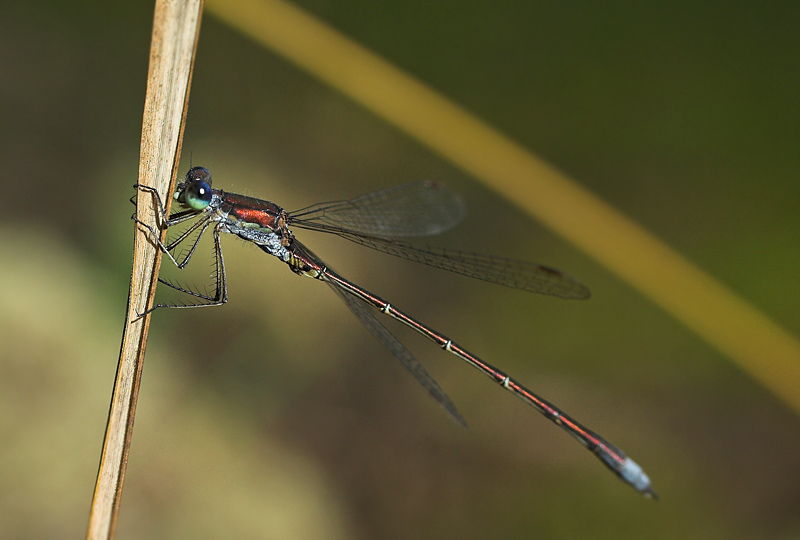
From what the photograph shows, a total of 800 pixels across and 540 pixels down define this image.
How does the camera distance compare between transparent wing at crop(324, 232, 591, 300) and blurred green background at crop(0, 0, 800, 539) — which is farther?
transparent wing at crop(324, 232, 591, 300)

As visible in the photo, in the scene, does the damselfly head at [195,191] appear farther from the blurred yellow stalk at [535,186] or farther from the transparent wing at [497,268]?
the blurred yellow stalk at [535,186]

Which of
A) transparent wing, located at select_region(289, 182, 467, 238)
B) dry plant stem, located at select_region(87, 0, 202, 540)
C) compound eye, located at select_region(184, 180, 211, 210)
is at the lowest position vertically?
dry plant stem, located at select_region(87, 0, 202, 540)

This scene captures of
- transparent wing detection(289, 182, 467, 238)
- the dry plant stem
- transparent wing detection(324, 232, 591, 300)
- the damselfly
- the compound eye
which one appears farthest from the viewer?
transparent wing detection(324, 232, 591, 300)

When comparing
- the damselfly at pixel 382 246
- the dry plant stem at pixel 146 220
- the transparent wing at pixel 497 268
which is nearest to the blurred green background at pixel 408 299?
the damselfly at pixel 382 246

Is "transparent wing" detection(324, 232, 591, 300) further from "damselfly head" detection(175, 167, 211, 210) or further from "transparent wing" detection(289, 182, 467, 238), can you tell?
"damselfly head" detection(175, 167, 211, 210)

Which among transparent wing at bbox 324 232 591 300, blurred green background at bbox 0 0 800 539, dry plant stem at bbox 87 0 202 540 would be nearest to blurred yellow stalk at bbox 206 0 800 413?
blurred green background at bbox 0 0 800 539

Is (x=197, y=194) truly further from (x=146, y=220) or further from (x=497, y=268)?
(x=497, y=268)

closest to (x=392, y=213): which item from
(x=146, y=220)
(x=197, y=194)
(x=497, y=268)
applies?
(x=497, y=268)
